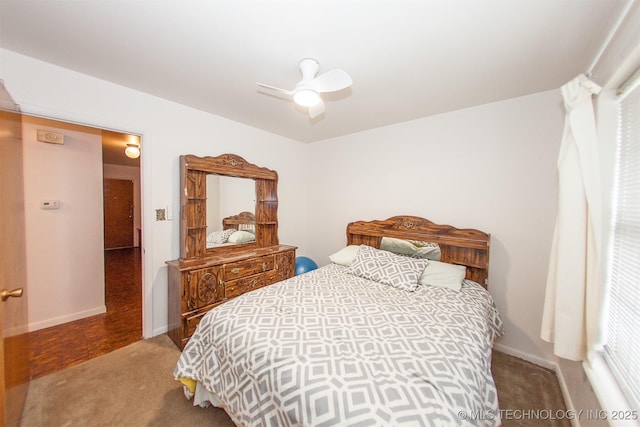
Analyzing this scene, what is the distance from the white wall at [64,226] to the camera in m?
2.40

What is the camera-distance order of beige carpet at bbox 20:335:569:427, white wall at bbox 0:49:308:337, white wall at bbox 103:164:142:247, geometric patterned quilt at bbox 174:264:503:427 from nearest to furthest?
geometric patterned quilt at bbox 174:264:503:427
beige carpet at bbox 20:335:569:427
white wall at bbox 0:49:308:337
white wall at bbox 103:164:142:247

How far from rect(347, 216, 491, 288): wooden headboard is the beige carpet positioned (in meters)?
0.82

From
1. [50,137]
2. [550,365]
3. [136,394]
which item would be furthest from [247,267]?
[550,365]

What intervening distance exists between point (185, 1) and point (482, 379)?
8.06 feet

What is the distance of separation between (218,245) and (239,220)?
421 mm

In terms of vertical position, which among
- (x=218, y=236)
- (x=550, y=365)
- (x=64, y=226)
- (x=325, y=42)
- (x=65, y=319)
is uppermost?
(x=325, y=42)

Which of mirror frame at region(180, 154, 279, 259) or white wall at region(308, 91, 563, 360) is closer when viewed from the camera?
white wall at region(308, 91, 563, 360)

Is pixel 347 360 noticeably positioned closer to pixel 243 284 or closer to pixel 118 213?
pixel 243 284

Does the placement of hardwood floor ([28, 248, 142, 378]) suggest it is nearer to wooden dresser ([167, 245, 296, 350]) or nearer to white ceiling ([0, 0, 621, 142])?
wooden dresser ([167, 245, 296, 350])

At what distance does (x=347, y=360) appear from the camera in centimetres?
113

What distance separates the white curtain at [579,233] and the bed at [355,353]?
1.50 feet

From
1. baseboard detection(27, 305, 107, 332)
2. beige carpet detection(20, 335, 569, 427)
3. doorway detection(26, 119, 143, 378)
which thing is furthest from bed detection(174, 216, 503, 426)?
baseboard detection(27, 305, 107, 332)

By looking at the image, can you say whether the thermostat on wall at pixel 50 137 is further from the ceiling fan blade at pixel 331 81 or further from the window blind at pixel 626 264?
the window blind at pixel 626 264

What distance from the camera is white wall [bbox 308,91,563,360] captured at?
6.86 feet
